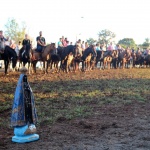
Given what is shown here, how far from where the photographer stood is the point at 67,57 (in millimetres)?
23609

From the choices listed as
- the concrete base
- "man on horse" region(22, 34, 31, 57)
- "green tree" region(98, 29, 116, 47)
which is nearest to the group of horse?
"man on horse" region(22, 34, 31, 57)

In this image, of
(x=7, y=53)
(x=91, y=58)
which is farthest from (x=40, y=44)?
(x=91, y=58)

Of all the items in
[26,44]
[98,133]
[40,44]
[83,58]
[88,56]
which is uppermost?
[40,44]

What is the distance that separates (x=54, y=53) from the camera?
21.9m

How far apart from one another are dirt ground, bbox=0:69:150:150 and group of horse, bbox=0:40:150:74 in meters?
12.0

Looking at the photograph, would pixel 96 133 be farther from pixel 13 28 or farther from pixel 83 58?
pixel 13 28

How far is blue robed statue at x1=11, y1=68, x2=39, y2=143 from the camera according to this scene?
234 inches

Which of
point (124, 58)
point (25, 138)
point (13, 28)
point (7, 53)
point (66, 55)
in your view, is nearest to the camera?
point (25, 138)

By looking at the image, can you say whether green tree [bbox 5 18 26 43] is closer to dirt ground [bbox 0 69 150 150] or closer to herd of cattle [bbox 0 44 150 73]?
herd of cattle [bbox 0 44 150 73]

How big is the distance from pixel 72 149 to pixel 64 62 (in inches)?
736

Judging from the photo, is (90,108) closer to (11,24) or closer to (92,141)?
(92,141)

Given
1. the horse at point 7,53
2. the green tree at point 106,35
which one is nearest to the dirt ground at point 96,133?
the horse at point 7,53

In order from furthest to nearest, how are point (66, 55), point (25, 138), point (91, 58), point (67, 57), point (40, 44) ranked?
1. point (91, 58)
2. point (67, 57)
3. point (66, 55)
4. point (40, 44)
5. point (25, 138)

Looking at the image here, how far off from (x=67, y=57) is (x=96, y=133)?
17.2m
